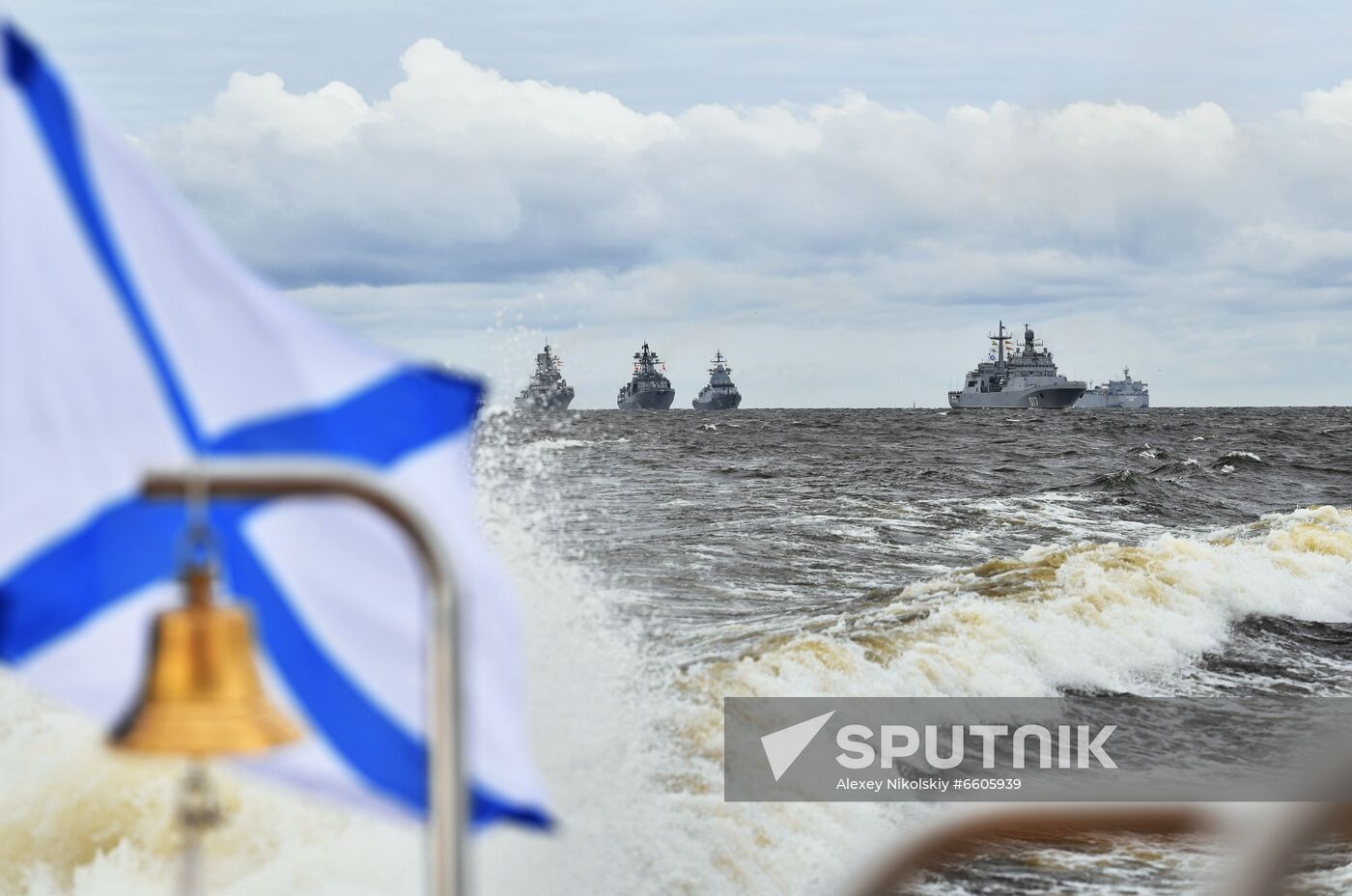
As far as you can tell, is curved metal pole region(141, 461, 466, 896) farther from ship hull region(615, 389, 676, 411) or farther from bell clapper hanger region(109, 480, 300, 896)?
ship hull region(615, 389, 676, 411)

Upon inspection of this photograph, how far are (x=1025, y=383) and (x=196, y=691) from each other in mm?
142999

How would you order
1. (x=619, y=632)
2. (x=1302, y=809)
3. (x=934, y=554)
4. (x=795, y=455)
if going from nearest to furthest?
(x=1302, y=809) < (x=619, y=632) < (x=934, y=554) < (x=795, y=455)

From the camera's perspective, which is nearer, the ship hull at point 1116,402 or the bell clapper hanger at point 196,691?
the bell clapper hanger at point 196,691

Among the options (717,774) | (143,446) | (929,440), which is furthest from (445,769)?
(929,440)

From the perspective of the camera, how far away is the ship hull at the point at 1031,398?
5551 inches

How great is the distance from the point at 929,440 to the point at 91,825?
6492 centimetres

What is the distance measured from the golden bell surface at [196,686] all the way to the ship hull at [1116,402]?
6513 inches

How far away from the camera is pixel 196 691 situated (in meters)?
2.29

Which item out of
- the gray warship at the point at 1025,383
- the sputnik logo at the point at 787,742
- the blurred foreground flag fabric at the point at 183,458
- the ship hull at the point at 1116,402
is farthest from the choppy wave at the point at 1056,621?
the ship hull at the point at 1116,402

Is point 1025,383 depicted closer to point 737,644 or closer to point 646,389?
point 646,389

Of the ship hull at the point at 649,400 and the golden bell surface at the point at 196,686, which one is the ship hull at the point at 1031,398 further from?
the golden bell surface at the point at 196,686

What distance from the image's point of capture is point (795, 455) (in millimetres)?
56094

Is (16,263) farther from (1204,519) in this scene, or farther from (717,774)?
(1204,519)

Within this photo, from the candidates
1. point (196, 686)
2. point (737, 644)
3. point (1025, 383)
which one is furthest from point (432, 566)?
point (1025, 383)
